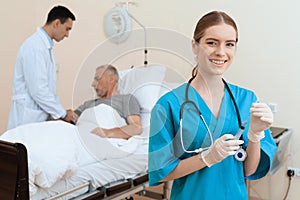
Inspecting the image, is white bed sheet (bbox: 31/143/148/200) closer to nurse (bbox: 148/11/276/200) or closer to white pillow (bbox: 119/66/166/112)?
white pillow (bbox: 119/66/166/112)

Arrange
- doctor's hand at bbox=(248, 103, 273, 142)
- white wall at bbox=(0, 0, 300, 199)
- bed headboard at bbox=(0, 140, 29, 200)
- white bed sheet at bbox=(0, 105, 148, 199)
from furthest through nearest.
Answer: white wall at bbox=(0, 0, 300, 199) < white bed sheet at bbox=(0, 105, 148, 199) < bed headboard at bbox=(0, 140, 29, 200) < doctor's hand at bbox=(248, 103, 273, 142)

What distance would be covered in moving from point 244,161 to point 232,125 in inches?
A: 4.6

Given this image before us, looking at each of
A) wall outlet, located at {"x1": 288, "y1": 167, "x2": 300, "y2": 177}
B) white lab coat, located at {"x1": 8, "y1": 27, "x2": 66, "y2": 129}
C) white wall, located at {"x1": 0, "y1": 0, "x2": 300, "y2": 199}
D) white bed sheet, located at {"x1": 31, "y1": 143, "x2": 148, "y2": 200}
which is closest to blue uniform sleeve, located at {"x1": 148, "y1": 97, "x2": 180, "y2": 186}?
white bed sheet, located at {"x1": 31, "y1": 143, "x2": 148, "y2": 200}

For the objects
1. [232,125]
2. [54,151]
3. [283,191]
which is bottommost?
[283,191]

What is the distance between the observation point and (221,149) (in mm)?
1013

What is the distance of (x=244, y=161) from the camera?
1145mm

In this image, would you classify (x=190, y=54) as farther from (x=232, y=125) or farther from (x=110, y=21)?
(x=110, y=21)

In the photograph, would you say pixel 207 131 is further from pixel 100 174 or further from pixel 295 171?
pixel 295 171

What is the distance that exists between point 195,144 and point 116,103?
0.95m

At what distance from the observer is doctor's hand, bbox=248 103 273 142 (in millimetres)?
981

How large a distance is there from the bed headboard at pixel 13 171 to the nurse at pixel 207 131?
2.05 feet

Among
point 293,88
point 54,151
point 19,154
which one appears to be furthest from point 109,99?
point 293,88

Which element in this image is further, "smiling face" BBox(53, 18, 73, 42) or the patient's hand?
"smiling face" BBox(53, 18, 73, 42)

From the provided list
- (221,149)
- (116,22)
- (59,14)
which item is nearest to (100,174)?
(221,149)
